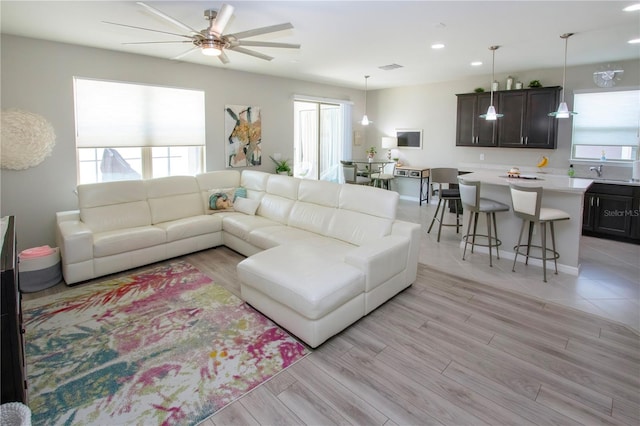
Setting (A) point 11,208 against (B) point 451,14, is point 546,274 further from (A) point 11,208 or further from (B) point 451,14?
(A) point 11,208

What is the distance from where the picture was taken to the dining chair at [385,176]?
806 centimetres

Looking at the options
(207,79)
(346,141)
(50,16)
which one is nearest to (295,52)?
(207,79)

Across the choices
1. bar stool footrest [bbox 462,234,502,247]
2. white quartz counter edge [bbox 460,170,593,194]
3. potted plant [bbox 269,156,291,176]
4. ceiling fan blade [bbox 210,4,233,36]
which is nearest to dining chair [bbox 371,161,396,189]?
potted plant [bbox 269,156,291,176]

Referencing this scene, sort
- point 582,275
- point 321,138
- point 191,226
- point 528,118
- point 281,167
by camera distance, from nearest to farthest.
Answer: point 582,275, point 191,226, point 528,118, point 281,167, point 321,138

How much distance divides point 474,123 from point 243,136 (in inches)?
177

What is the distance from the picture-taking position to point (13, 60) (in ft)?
13.4

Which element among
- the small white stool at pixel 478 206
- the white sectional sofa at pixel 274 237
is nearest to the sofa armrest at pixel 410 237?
the white sectional sofa at pixel 274 237

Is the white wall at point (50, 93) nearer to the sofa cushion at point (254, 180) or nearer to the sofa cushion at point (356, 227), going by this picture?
the sofa cushion at point (254, 180)

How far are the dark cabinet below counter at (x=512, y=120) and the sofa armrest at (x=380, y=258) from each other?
4344 millimetres

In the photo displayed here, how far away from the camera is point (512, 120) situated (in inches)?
256

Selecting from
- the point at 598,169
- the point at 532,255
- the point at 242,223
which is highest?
the point at 598,169

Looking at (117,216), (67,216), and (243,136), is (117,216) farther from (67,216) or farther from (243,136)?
(243,136)

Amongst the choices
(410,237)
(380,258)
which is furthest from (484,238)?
(380,258)

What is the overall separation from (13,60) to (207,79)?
8.05 ft
